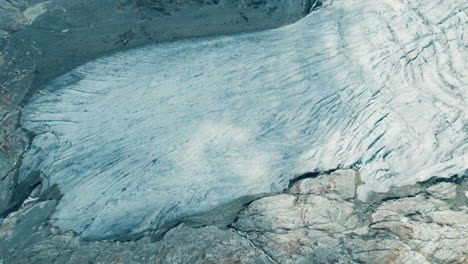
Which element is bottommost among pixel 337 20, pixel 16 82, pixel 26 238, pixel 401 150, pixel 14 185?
pixel 26 238

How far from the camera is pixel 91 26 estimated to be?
5738mm

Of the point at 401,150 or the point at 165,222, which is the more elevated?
the point at 401,150

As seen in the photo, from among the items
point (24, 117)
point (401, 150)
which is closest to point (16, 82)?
point (24, 117)

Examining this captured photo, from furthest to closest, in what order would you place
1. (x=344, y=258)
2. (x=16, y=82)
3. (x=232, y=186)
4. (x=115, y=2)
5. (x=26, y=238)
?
(x=115, y=2), (x=16, y=82), (x=232, y=186), (x=26, y=238), (x=344, y=258)

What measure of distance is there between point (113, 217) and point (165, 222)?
551mm

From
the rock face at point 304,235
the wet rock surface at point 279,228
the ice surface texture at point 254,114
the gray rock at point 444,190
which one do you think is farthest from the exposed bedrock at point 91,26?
the gray rock at point 444,190

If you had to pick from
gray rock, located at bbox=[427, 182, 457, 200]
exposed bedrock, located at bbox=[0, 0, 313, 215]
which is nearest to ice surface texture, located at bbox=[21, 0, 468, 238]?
gray rock, located at bbox=[427, 182, 457, 200]

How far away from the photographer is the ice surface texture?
386 centimetres

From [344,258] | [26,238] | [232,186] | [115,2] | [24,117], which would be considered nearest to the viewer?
[344,258]

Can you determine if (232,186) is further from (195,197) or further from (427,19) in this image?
(427,19)

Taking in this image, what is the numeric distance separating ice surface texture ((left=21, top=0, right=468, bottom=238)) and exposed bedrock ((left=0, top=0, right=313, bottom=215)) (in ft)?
0.83

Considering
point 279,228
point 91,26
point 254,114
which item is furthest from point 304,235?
point 91,26

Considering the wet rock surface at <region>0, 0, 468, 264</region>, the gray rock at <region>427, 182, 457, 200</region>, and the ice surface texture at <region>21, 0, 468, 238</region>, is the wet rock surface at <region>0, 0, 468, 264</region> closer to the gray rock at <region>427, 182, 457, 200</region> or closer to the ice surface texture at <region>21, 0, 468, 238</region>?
the gray rock at <region>427, 182, 457, 200</region>

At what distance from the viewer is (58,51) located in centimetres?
539
